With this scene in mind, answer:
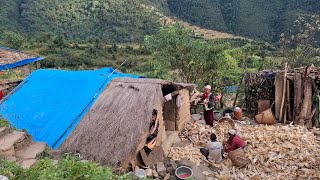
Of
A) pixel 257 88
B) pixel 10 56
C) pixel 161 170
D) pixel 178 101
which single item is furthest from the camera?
pixel 10 56

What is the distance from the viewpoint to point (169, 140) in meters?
8.48

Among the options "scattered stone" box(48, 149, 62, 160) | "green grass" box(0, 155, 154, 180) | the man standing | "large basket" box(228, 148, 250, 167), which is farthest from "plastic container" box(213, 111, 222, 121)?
"green grass" box(0, 155, 154, 180)

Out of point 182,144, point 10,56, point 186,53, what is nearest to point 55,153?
point 182,144

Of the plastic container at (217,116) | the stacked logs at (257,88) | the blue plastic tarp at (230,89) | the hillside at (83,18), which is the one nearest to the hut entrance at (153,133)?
the plastic container at (217,116)

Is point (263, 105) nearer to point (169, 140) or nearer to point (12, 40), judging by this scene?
point (169, 140)

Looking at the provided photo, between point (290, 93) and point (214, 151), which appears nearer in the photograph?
point (214, 151)

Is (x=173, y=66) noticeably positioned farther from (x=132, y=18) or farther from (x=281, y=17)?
(x=281, y=17)

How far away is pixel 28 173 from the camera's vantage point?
4.09 metres

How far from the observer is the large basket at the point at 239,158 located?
7396 millimetres

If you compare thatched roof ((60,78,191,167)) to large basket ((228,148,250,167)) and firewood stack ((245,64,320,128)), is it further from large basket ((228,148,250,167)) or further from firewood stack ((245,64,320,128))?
firewood stack ((245,64,320,128))

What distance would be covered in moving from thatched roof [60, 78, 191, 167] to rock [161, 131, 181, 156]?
1.18 m

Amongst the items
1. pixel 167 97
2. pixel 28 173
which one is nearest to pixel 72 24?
pixel 167 97

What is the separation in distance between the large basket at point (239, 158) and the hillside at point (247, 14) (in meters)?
42.6

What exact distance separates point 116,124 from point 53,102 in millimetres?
2588
